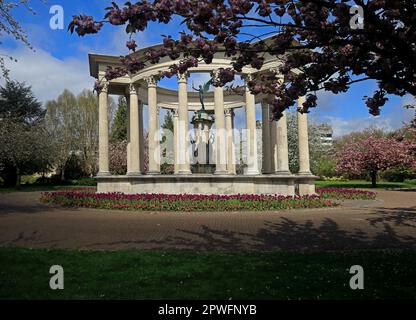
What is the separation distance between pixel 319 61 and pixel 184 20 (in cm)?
220

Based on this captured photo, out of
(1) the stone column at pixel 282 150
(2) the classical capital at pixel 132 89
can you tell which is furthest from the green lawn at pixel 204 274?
(2) the classical capital at pixel 132 89

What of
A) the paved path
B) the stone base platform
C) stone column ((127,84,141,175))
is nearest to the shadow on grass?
the paved path

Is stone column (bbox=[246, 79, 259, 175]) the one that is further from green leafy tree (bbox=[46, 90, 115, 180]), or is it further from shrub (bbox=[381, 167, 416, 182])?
shrub (bbox=[381, 167, 416, 182])

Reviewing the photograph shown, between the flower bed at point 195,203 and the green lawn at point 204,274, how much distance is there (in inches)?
373

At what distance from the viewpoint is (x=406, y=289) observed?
5613 millimetres

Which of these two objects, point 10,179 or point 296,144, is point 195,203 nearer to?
point 296,144

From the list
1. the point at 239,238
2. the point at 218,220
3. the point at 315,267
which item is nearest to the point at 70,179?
the point at 218,220

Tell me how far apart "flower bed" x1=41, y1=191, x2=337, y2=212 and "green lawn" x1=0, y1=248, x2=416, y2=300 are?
31.1ft

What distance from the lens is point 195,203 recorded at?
18203mm

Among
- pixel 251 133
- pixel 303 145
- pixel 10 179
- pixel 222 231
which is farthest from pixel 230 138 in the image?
pixel 10 179

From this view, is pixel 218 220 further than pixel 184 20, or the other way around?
pixel 218 220

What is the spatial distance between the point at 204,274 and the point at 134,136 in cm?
2010

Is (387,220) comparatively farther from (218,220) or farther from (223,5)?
(223,5)

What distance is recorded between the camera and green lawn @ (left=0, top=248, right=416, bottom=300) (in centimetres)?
545
